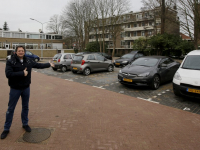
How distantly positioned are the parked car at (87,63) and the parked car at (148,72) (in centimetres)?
405

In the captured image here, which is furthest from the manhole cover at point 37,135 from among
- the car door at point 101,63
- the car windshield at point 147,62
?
the car door at point 101,63

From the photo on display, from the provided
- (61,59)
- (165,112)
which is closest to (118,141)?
(165,112)

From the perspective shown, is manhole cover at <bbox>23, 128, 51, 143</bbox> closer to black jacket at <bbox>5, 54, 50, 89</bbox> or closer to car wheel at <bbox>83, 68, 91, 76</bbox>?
black jacket at <bbox>5, 54, 50, 89</bbox>

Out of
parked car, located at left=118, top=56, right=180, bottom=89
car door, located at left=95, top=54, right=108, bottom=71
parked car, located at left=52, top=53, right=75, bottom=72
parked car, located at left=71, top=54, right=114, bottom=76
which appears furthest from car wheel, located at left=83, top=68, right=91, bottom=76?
parked car, located at left=118, top=56, right=180, bottom=89

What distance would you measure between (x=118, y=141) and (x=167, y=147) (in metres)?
0.92

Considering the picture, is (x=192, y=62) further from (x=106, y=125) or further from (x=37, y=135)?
(x=37, y=135)

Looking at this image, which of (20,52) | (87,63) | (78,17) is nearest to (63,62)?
(87,63)

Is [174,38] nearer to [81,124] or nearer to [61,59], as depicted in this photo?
[61,59]

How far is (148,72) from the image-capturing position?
285 inches

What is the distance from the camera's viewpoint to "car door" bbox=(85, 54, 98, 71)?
1164cm

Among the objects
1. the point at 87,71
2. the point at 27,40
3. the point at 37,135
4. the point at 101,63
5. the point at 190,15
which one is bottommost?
the point at 37,135

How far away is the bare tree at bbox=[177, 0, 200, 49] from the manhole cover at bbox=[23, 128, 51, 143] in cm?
A: 1259

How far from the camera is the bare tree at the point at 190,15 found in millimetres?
11750

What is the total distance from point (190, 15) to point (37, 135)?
44.7 feet
